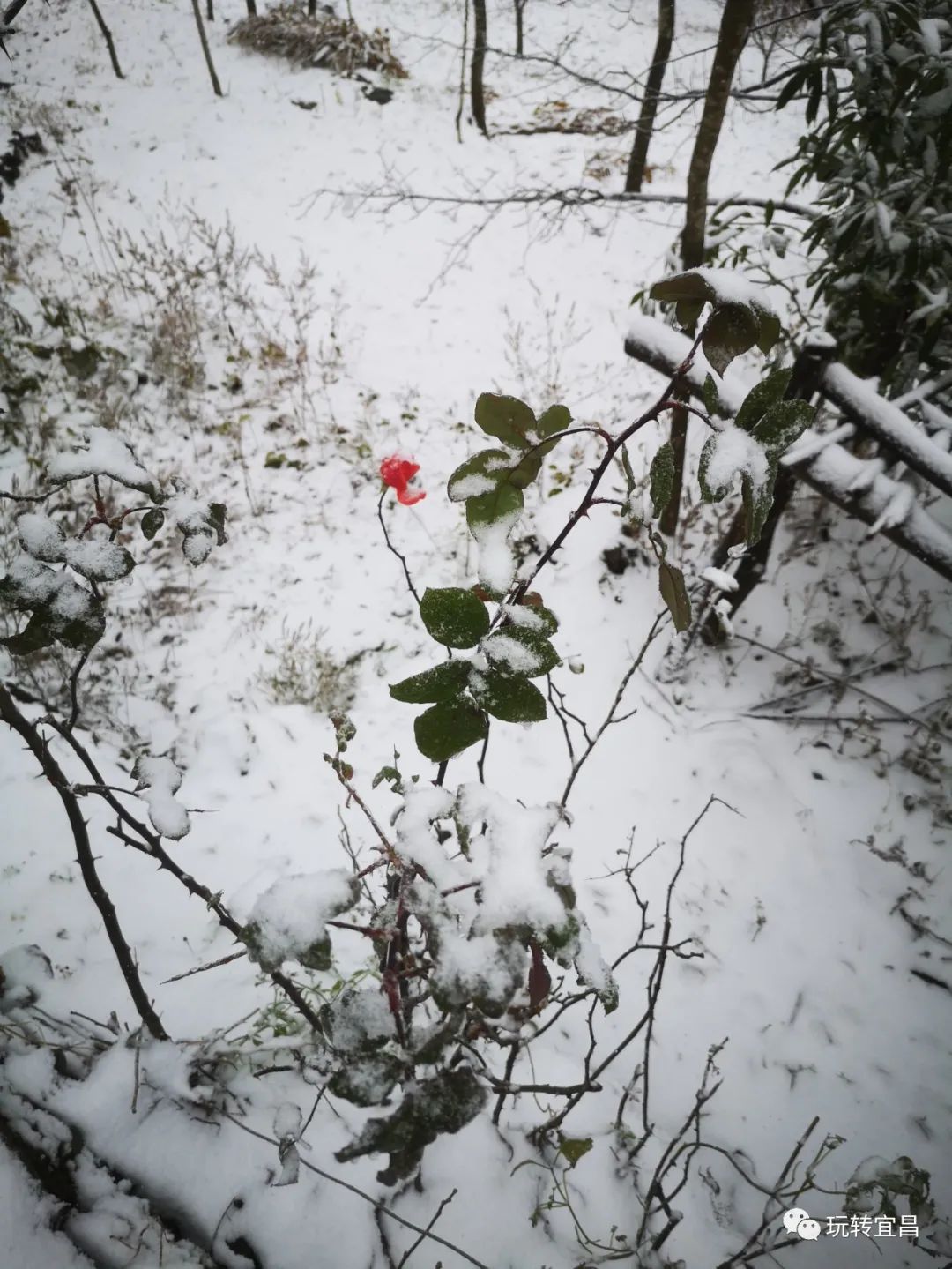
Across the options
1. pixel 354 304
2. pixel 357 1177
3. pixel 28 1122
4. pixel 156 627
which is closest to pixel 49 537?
pixel 28 1122

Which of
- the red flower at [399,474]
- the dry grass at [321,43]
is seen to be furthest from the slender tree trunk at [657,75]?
the dry grass at [321,43]

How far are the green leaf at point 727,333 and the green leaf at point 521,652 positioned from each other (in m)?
0.29

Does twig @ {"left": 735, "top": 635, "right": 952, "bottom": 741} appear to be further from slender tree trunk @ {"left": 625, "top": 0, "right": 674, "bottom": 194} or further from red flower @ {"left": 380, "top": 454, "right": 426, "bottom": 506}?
slender tree trunk @ {"left": 625, "top": 0, "right": 674, "bottom": 194}

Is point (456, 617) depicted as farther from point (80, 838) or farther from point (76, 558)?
point (80, 838)

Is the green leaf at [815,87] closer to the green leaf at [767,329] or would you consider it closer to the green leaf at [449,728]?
the green leaf at [767,329]

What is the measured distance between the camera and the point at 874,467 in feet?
5.98

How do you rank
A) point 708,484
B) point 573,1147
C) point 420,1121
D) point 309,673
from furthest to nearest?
point 309,673
point 573,1147
point 420,1121
point 708,484

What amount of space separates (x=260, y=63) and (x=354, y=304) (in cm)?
649

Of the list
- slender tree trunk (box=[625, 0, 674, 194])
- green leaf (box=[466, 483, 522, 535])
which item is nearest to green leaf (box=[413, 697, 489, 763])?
green leaf (box=[466, 483, 522, 535])

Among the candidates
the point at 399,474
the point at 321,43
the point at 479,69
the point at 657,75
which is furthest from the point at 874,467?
the point at 321,43

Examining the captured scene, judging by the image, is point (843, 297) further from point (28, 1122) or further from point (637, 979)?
point (28, 1122)

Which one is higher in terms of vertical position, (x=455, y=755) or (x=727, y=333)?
(x=727, y=333)

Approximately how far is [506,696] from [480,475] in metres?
0.24

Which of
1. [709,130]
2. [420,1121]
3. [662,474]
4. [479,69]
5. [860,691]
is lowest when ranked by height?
[420,1121]
